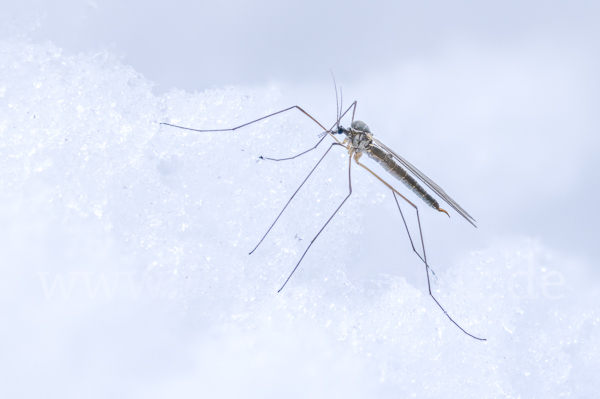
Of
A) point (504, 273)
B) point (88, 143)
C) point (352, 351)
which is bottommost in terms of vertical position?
point (352, 351)

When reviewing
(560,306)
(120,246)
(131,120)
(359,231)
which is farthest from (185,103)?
(560,306)

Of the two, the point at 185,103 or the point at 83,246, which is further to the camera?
the point at 185,103

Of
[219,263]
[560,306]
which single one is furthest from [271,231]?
[560,306]

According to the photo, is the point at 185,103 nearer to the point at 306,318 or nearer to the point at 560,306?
the point at 306,318

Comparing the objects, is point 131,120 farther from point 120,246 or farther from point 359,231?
point 359,231

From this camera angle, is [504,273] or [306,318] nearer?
[306,318]

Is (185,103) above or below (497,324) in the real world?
above
